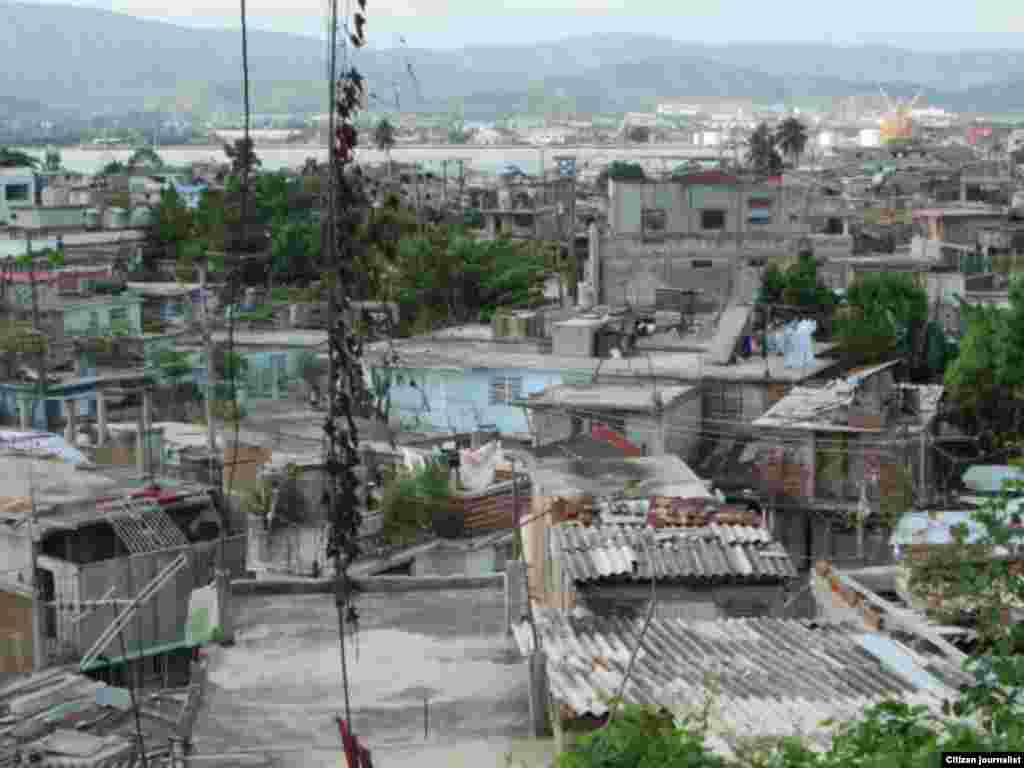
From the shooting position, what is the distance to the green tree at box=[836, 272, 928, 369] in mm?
19812

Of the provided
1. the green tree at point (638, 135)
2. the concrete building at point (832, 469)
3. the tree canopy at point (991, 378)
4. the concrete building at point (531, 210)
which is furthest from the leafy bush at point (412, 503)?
the green tree at point (638, 135)

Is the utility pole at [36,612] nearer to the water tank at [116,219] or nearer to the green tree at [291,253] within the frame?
the green tree at [291,253]

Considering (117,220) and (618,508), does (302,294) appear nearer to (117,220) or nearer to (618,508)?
(117,220)

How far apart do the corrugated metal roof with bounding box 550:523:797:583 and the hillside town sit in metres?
0.02

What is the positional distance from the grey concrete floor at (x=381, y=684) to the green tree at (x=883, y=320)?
11303 mm

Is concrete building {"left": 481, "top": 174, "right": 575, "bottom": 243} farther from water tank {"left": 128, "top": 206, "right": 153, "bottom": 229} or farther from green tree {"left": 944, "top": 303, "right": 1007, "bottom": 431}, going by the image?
green tree {"left": 944, "top": 303, "right": 1007, "bottom": 431}

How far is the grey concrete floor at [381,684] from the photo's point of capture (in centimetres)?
677

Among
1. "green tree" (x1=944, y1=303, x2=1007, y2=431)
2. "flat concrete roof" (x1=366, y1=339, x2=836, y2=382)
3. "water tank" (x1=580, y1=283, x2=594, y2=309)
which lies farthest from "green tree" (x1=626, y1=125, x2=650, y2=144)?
"green tree" (x1=944, y1=303, x2=1007, y2=431)

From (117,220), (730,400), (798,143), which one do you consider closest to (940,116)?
(798,143)

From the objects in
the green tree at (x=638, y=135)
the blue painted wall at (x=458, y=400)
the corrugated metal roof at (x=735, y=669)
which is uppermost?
the green tree at (x=638, y=135)

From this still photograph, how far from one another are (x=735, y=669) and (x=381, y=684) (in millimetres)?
1769

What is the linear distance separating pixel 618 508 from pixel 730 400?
306 inches

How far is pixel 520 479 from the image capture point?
42.5 ft

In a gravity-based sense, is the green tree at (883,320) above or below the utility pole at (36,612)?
above
